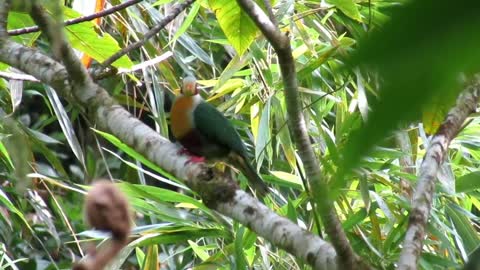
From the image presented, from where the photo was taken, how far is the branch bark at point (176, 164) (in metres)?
0.95

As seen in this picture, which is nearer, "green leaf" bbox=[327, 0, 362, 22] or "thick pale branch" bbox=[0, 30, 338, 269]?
"thick pale branch" bbox=[0, 30, 338, 269]

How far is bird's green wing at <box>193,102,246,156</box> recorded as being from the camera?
8.09 ft

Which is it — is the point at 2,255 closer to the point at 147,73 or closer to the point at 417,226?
the point at 147,73

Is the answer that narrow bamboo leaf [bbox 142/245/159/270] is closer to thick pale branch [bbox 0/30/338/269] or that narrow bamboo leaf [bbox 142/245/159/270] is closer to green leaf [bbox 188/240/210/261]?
green leaf [bbox 188/240/210/261]

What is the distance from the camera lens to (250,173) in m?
2.44

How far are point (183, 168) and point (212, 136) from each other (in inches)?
49.0

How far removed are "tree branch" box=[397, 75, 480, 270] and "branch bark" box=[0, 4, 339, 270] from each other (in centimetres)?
13

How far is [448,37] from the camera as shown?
137 millimetres

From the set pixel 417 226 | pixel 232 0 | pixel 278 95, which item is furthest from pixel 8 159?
pixel 417 226

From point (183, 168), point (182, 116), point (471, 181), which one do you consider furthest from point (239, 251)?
point (471, 181)

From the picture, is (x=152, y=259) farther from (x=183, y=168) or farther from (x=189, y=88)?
(x=183, y=168)

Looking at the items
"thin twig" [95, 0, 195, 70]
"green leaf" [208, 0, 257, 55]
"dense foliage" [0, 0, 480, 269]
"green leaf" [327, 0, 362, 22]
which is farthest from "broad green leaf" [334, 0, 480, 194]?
"green leaf" [327, 0, 362, 22]

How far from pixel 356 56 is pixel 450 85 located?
19mm

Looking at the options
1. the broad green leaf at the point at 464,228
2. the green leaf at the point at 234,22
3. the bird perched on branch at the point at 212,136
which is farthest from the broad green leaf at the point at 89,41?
the broad green leaf at the point at 464,228
